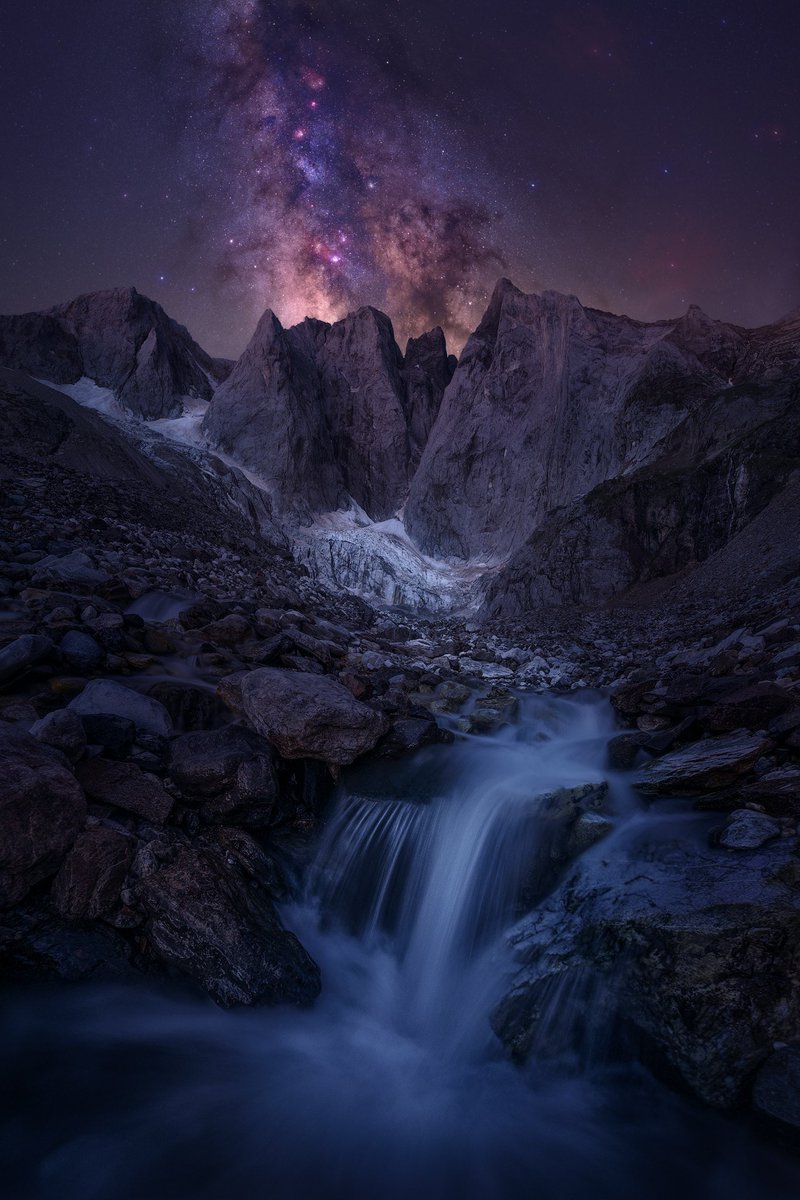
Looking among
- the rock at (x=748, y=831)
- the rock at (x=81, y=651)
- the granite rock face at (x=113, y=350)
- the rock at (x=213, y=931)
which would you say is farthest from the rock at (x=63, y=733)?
the granite rock face at (x=113, y=350)

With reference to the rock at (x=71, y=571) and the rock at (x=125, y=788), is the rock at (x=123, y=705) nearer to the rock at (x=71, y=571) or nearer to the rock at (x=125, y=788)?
the rock at (x=125, y=788)

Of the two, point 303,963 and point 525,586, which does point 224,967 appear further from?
point 525,586

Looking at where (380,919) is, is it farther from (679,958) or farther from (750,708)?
(750,708)

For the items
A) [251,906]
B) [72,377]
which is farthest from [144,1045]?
[72,377]

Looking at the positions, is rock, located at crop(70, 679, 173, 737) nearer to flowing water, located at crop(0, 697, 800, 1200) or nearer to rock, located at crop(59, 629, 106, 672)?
rock, located at crop(59, 629, 106, 672)

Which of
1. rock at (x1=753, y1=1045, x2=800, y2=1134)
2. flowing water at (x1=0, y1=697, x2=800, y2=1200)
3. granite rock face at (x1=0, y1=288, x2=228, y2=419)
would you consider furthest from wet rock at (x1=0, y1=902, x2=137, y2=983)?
granite rock face at (x1=0, y1=288, x2=228, y2=419)

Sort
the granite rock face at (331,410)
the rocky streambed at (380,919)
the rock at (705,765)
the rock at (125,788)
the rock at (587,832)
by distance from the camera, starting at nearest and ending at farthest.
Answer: the rocky streambed at (380,919) < the rock at (125,788) < the rock at (705,765) < the rock at (587,832) < the granite rock face at (331,410)

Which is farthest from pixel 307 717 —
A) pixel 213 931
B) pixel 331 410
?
pixel 331 410
